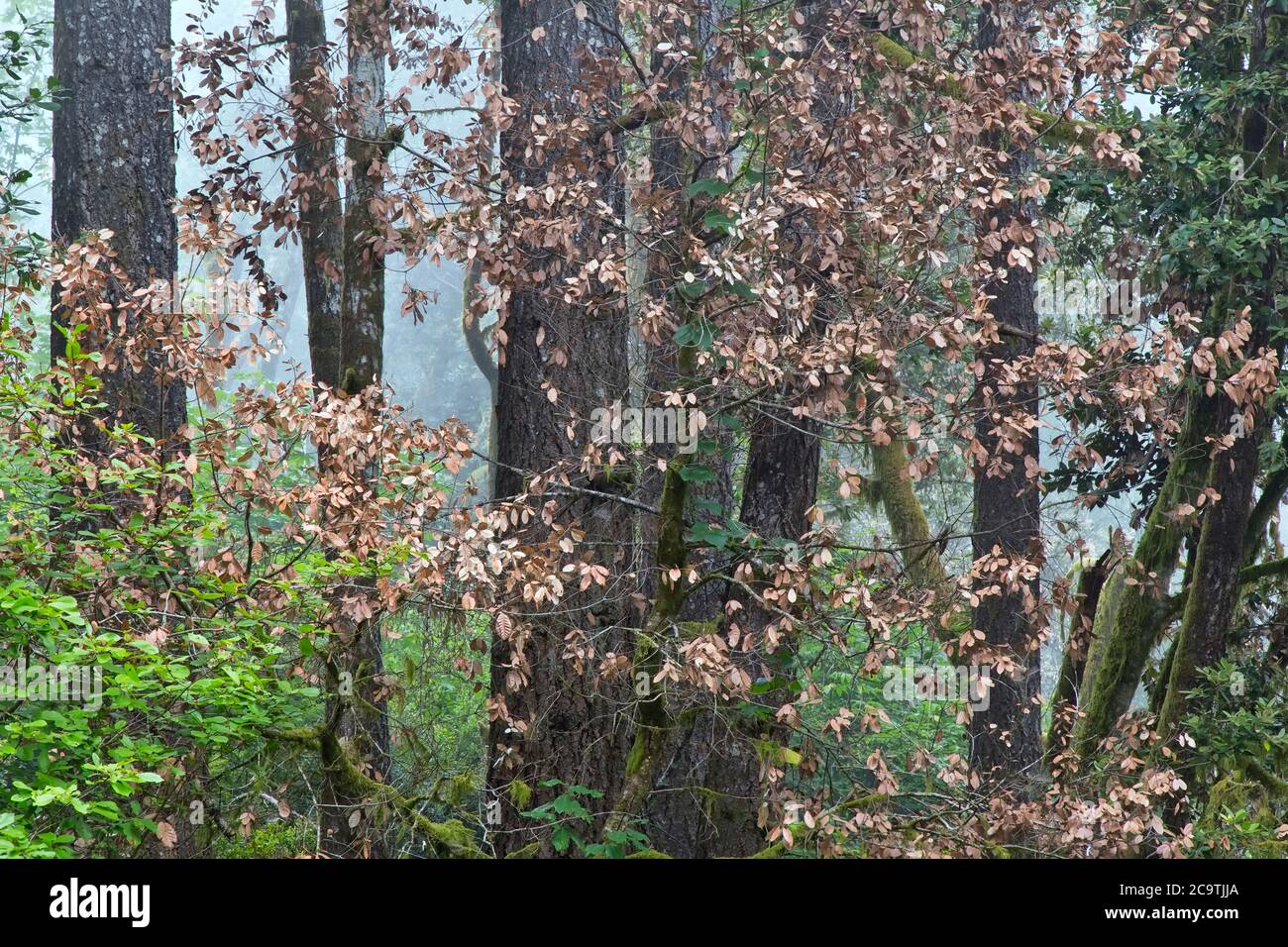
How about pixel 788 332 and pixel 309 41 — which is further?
pixel 309 41

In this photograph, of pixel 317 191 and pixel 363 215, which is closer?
pixel 363 215

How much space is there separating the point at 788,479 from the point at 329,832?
13.9ft

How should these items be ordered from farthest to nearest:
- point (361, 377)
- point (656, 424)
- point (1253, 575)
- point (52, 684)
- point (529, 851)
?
point (1253, 575) < point (361, 377) < point (529, 851) < point (656, 424) < point (52, 684)

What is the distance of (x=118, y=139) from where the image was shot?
938cm

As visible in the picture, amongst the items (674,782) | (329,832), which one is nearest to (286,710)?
(329,832)

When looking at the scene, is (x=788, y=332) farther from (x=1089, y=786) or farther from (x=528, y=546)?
(x=1089, y=786)

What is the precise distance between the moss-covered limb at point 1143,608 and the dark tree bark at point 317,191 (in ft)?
24.6

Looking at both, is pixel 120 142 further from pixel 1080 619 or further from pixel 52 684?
pixel 1080 619

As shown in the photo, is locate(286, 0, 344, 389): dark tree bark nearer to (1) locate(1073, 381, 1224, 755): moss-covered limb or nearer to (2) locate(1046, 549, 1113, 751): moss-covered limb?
(2) locate(1046, 549, 1113, 751): moss-covered limb

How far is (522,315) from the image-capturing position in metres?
8.76
